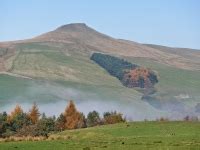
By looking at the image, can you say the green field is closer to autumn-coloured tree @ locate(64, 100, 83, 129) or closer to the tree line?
Result: the tree line

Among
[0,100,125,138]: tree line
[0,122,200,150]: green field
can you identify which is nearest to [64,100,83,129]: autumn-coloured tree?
[0,100,125,138]: tree line

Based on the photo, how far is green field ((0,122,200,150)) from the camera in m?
38.0

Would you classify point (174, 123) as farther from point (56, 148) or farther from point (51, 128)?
point (51, 128)

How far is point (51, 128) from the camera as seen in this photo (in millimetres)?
111125

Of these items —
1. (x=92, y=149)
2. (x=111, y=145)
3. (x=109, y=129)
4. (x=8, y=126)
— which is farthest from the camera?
(x=8, y=126)

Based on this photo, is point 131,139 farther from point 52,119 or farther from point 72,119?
point 72,119

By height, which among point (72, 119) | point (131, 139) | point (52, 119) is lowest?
point (131, 139)

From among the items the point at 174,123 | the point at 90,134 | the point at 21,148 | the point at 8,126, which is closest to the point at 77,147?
the point at 21,148

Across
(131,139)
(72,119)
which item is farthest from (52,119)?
(131,139)

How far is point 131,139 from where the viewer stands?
4606 centimetres

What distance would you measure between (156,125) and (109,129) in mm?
6282

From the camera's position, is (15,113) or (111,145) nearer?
(111,145)

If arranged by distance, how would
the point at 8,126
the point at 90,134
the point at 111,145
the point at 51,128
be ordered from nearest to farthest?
the point at 111,145 < the point at 90,134 < the point at 51,128 < the point at 8,126

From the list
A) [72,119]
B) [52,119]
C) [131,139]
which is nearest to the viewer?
[131,139]
